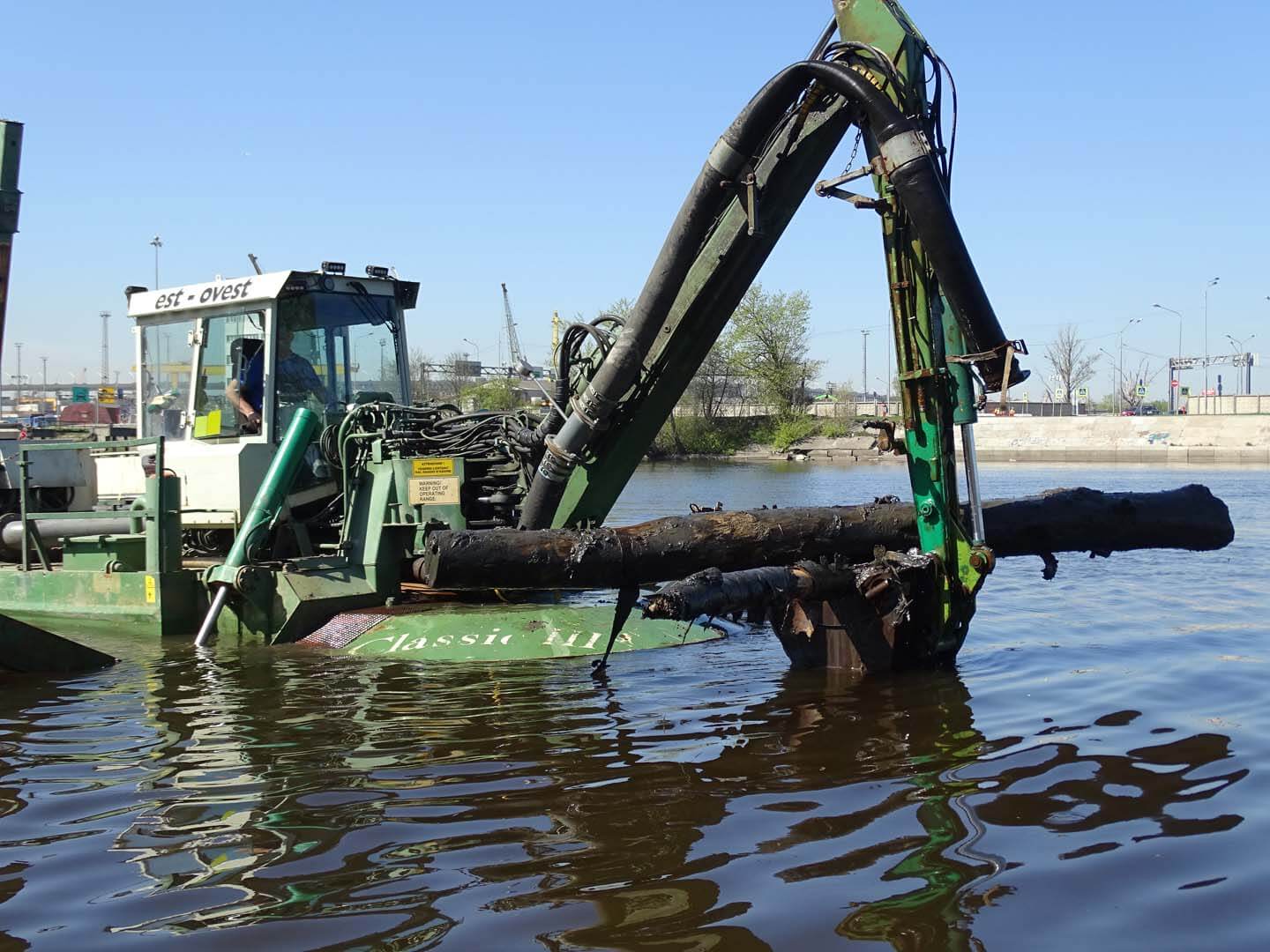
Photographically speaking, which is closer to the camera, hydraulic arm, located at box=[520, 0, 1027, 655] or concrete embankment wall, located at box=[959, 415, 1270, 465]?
hydraulic arm, located at box=[520, 0, 1027, 655]

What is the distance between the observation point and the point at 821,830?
492 centimetres

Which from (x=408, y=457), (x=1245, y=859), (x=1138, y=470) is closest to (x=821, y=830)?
(x=1245, y=859)

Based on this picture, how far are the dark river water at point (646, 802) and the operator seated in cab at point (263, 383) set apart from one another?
7.31 ft

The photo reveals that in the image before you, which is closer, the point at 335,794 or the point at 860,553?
the point at 335,794

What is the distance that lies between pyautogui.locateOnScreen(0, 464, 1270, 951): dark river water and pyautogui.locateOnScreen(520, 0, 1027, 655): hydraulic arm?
1.45 metres

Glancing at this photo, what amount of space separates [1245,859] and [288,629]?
6890 mm

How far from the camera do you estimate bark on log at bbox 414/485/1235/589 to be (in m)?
7.34

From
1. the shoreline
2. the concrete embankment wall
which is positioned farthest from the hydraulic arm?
the concrete embankment wall

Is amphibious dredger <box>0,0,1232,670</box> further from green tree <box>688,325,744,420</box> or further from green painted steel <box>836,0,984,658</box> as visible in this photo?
green tree <box>688,325,744,420</box>

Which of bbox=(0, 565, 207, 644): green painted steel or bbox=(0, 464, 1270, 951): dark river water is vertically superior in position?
bbox=(0, 565, 207, 644): green painted steel

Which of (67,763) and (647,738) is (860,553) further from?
(67,763)

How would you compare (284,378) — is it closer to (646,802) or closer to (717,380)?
(646,802)

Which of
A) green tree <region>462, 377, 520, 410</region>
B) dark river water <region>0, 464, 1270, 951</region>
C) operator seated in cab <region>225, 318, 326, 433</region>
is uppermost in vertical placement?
green tree <region>462, 377, 520, 410</region>

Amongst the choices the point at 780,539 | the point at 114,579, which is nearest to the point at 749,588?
the point at 780,539
